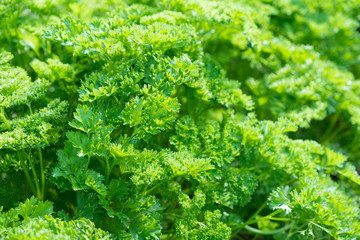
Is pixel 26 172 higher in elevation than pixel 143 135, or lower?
lower

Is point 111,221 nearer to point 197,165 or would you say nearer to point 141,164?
point 141,164

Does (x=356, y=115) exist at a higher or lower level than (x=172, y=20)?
lower

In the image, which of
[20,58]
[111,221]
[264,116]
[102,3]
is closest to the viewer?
[111,221]

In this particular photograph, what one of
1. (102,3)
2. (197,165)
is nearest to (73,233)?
(197,165)

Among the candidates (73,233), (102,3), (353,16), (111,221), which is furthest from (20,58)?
(353,16)

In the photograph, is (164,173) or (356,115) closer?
(164,173)

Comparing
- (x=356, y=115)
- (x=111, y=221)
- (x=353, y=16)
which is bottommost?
(x=111, y=221)

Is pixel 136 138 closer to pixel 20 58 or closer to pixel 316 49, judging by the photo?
pixel 20 58

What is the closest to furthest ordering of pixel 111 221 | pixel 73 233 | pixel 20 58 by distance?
pixel 73 233
pixel 111 221
pixel 20 58

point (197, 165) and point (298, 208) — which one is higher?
point (197, 165)
